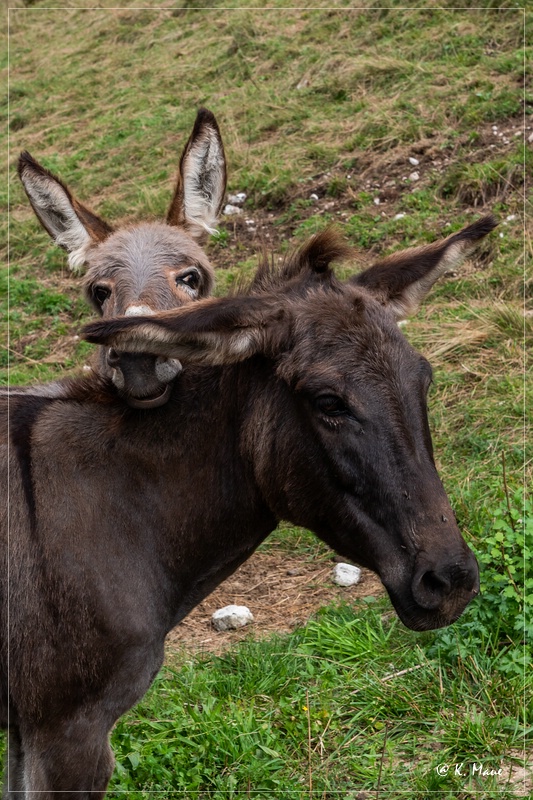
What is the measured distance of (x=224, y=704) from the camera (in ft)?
15.5

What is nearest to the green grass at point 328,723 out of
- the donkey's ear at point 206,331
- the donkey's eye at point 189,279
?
the donkey's ear at point 206,331

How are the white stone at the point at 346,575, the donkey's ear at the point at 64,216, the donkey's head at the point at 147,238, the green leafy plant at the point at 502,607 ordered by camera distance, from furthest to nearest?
1. the donkey's ear at the point at 64,216
2. the white stone at the point at 346,575
3. the donkey's head at the point at 147,238
4. the green leafy plant at the point at 502,607

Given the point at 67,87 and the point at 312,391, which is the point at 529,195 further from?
the point at 67,87

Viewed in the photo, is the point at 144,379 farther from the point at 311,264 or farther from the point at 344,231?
→ the point at 344,231

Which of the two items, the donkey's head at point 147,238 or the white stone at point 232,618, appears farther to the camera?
the white stone at point 232,618

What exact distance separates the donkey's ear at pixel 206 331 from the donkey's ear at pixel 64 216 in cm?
332

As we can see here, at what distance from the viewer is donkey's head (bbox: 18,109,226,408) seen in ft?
17.8

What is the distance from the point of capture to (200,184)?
6.73m

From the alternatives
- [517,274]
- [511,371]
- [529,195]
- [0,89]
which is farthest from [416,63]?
[0,89]

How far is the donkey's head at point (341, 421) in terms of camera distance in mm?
3127

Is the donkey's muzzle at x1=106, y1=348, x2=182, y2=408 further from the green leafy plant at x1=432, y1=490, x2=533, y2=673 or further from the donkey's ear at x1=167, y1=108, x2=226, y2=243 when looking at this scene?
the donkey's ear at x1=167, y1=108, x2=226, y2=243

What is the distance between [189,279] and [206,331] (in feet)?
8.49

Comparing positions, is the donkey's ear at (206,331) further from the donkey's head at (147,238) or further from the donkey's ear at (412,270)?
the donkey's head at (147,238)

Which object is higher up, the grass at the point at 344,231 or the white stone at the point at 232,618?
the grass at the point at 344,231
